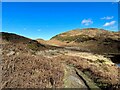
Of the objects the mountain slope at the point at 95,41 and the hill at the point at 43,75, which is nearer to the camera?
the hill at the point at 43,75

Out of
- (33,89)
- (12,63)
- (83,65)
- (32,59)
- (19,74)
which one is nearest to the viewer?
(33,89)

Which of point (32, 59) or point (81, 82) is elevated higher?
point (32, 59)

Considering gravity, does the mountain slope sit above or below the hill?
above

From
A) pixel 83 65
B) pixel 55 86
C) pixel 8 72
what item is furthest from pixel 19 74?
pixel 83 65

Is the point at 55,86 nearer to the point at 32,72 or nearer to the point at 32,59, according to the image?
the point at 32,72

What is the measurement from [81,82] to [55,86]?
142cm

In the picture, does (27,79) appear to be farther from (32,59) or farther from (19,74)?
(32,59)

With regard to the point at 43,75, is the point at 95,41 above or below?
above

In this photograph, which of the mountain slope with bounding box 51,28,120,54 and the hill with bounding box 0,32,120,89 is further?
the mountain slope with bounding box 51,28,120,54

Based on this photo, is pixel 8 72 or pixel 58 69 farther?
pixel 58 69

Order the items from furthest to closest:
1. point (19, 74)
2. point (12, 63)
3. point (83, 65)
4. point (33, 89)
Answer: point (83, 65) → point (12, 63) → point (19, 74) → point (33, 89)

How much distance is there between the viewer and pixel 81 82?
35.0ft

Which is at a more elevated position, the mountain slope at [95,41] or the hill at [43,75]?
the mountain slope at [95,41]

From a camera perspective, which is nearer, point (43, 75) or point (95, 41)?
point (43, 75)
